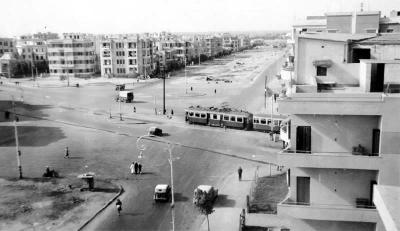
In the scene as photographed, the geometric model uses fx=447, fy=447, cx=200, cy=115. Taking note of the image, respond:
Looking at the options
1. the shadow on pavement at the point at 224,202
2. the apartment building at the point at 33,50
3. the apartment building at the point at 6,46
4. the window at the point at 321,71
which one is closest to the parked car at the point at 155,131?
the shadow on pavement at the point at 224,202

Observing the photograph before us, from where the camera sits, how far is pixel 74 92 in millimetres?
91500

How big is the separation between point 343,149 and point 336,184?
1.40 m

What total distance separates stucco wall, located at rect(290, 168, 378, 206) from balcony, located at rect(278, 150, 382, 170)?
2.19 feet

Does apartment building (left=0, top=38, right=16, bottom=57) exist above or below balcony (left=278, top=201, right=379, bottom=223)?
above

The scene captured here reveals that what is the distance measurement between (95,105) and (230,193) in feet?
154

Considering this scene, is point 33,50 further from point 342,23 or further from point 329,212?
point 329,212

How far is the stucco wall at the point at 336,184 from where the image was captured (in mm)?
17031

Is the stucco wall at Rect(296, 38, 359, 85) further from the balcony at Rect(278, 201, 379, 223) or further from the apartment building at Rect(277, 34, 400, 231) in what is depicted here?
the balcony at Rect(278, 201, 379, 223)

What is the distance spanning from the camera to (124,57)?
117 meters

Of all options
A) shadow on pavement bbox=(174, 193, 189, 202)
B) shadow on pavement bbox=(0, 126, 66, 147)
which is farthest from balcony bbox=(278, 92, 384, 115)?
shadow on pavement bbox=(0, 126, 66, 147)

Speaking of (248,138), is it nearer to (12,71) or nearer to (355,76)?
(355,76)

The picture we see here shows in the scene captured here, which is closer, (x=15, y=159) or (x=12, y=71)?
(x=15, y=159)

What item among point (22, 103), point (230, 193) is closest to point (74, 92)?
point (22, 103)

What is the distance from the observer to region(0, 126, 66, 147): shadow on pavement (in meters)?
47.8
